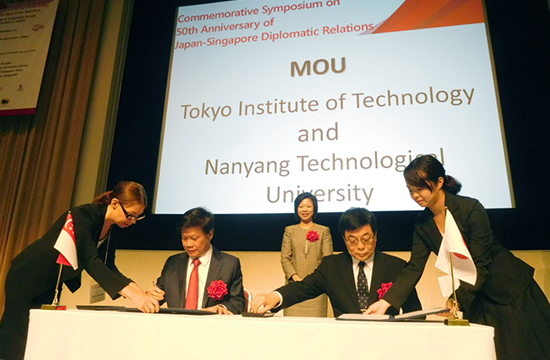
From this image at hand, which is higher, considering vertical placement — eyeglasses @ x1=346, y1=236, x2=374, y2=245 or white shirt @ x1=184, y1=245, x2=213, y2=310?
eyeglasses @ x1=346, y1=236, x2=374, y2=245

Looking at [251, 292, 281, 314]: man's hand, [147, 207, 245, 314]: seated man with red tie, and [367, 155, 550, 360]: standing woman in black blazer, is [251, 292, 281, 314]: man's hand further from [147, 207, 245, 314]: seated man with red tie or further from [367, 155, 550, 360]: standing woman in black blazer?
[147, 207, 245, 314]: seated man with red tie

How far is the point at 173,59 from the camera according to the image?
4070 millimetres

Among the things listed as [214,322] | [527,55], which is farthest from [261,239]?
[527,55]

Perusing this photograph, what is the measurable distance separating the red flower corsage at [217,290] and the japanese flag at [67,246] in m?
0.73

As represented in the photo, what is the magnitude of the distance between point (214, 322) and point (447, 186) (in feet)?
4.28

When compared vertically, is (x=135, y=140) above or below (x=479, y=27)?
below

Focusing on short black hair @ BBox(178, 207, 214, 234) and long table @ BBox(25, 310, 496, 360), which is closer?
long table @ BBox(25, 310, 496, 360)

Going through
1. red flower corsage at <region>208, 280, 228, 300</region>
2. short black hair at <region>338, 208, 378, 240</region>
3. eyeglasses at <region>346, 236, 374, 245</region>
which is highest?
short black hair at <region>338, 208, 378, 240</region>

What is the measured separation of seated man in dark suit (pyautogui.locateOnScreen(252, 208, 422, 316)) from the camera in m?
2.03

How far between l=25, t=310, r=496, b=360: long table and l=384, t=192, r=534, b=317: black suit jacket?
0.58 metres

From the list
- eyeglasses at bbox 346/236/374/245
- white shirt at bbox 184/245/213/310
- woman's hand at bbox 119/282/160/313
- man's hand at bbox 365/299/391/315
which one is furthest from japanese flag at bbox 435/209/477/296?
white shirt at bbox 184/245/213/310

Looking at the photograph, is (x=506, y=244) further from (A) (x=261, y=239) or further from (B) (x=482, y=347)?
(B) (x=482, y=347)

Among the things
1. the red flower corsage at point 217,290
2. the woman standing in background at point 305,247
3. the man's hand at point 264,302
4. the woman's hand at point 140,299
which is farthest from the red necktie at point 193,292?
the woman standing in background at point 305,247

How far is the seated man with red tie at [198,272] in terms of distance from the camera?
2.31m
